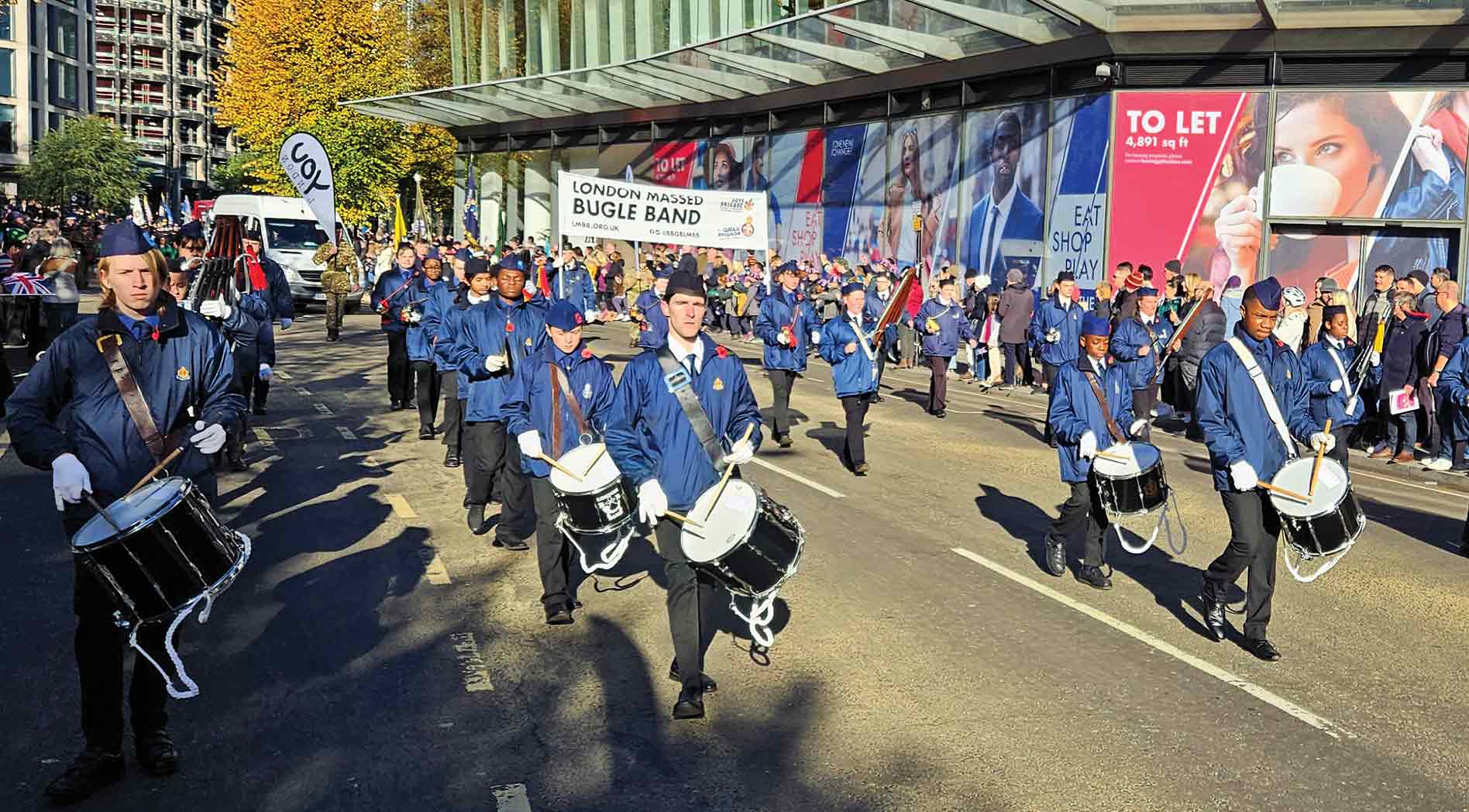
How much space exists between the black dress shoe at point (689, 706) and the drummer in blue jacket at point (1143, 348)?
30.0ft

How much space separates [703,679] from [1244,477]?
9.98 feet

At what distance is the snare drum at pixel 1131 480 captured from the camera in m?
9.06

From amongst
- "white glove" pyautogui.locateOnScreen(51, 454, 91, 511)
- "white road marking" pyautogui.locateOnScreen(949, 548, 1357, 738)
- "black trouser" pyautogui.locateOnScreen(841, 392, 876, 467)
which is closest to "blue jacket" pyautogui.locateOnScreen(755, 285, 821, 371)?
"black trouser" pyautogui.locateOnScreen(841, 392, 876, 467)

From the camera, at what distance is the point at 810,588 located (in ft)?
30.8

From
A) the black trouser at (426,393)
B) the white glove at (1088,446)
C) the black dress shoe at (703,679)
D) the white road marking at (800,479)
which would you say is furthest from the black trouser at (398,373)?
the black dress shoe at (703,679)

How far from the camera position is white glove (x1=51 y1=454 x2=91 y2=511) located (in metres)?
5.49

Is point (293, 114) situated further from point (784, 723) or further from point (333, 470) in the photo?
point (784, 723)

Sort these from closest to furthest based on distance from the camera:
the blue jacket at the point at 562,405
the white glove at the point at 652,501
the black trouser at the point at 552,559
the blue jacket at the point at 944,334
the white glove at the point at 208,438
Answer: the white glove at the point at 208,438 → the white glove at the point at 652,501 → the black trouser at the point at 552,559 → the blue jacket at the point at 562,405 → the blue jacket at the point at 944,334

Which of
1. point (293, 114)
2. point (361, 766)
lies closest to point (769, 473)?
point (361, 766)

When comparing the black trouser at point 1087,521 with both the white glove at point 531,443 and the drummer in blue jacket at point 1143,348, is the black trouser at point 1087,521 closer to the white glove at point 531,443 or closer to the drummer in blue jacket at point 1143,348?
the white glove at point 531,443

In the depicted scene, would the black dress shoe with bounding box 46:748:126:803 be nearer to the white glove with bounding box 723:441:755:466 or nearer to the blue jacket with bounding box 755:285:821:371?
the white glove with bounding box 723:441:755:466

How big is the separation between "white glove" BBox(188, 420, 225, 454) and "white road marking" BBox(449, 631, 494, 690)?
194 cm

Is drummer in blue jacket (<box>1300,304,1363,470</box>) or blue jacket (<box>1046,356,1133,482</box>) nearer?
blue jacket (<box>1046,356,1133,482</box>)

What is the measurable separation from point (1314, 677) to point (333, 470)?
893cm
